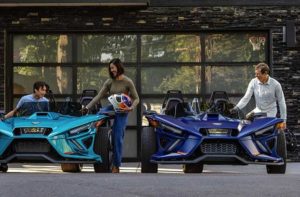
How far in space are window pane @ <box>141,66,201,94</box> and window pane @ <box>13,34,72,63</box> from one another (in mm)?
1833

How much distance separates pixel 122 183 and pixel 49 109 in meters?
3.61

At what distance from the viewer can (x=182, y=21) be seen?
17.0m

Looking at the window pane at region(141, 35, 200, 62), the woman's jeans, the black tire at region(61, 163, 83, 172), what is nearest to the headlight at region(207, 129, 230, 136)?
the woman's jeans

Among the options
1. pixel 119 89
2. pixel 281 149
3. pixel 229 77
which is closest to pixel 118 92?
pixel 119 89

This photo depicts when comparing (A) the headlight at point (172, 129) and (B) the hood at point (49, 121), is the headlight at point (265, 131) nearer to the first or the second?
(A) the headlight at point (172, 129)

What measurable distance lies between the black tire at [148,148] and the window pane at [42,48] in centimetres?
676

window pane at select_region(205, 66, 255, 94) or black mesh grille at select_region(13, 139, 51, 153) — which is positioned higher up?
window pane at select_region(205, 66, 255, 94)

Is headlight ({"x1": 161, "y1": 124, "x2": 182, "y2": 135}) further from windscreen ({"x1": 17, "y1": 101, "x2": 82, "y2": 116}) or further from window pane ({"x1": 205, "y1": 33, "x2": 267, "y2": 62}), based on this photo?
window pane ({"x1": 205, "y1": 33, "x2": 267, "y2": 62})

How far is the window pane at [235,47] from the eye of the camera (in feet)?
56.4

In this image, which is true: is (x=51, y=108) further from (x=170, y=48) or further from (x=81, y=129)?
(x=170, y=48)

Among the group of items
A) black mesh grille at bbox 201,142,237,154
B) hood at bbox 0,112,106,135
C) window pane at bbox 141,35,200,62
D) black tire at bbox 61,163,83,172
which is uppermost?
window pane at bbox 141,35,200,62

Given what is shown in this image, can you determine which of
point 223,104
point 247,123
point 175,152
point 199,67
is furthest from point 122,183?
point 199,67

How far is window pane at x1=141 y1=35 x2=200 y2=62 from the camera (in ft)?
56.5

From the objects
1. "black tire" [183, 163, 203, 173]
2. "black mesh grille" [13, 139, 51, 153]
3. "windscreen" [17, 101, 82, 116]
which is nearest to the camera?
"black mesh grille" [13, 139, 51, 153]
